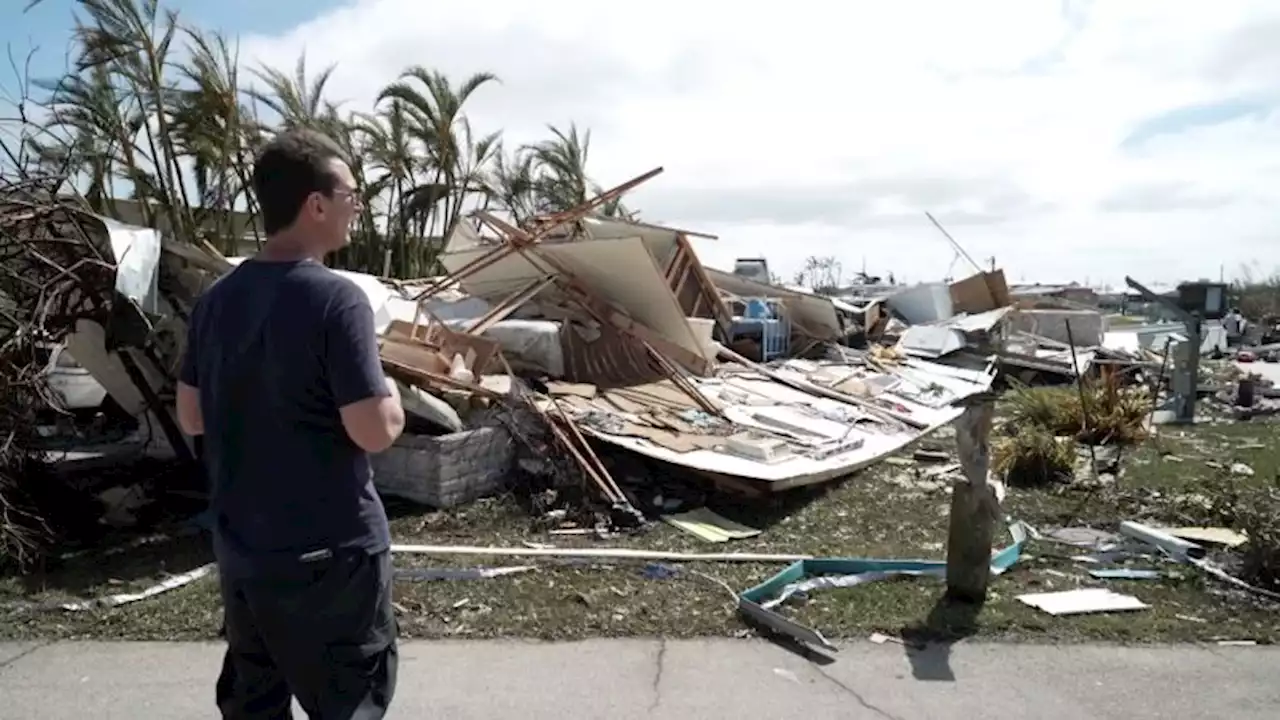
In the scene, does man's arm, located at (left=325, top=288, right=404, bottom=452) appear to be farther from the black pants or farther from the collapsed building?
the collapsed building

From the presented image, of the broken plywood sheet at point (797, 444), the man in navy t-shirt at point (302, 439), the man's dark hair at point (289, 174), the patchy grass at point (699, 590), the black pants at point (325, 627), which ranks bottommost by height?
the patchy grass at point (699, 590)

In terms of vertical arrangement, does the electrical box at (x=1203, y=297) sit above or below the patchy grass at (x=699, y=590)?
above

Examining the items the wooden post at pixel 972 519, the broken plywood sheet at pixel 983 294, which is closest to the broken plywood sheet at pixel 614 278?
the wooden post at pixel 972 519

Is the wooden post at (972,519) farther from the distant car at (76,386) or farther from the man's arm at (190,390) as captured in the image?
the distant car at (76,386)

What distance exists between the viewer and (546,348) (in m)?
8.83

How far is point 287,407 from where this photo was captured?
2.13 meters

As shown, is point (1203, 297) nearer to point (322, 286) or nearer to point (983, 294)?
point (983, 294)

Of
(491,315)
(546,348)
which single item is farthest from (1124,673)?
(491,315)

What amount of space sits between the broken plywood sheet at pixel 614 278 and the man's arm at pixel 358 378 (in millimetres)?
7040

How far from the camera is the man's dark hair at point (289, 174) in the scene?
7.06 feet

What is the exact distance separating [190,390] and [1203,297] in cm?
1247

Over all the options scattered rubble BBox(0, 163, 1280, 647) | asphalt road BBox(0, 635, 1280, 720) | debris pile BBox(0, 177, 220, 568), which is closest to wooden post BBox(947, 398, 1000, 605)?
scattered rubble BBox(0, 163, 1280, 647)

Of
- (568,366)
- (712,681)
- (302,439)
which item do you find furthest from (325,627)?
(568,366)

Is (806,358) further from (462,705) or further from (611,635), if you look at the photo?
(462,705)
